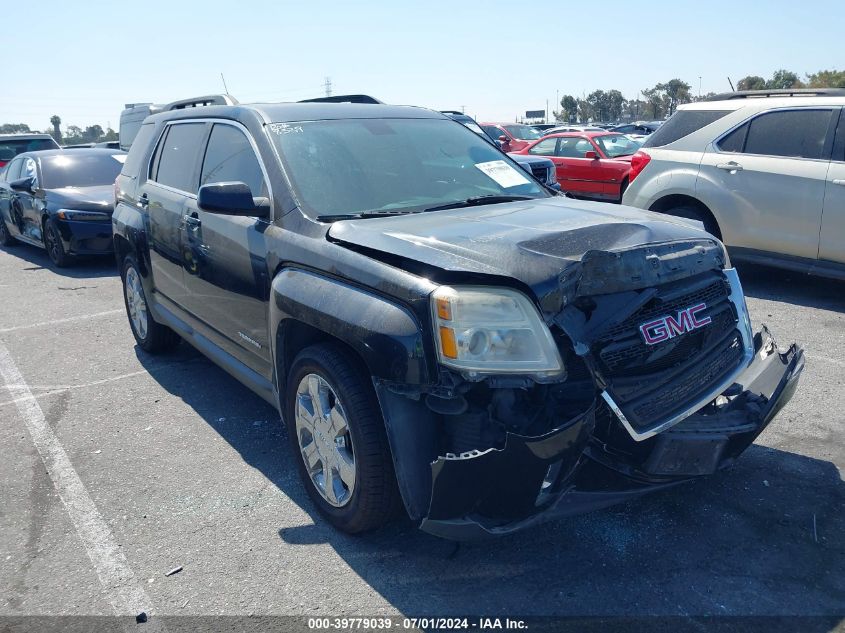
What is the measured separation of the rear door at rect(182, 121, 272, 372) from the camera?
375 cm

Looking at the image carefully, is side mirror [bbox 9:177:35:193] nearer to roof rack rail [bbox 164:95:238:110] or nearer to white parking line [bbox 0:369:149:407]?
roof rack rail [bbox 164:95:238:110]

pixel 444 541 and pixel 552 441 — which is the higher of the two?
pixel 552 441

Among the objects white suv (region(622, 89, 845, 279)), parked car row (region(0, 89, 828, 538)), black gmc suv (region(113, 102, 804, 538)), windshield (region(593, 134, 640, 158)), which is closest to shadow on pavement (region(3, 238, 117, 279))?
parked car row (region(0, 89, 828, 538))

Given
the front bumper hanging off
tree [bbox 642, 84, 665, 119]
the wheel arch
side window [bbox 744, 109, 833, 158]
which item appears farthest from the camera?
tree [bbox 642, 84, 665, 119]

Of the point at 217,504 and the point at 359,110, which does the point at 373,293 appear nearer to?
the point at 217,504

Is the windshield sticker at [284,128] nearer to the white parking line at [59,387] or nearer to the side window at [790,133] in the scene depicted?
the white parking line at [59,387]

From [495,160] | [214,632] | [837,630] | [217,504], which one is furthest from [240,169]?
[837,630]

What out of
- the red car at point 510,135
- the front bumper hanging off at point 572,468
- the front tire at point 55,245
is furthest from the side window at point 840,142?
the red car at point 510,135

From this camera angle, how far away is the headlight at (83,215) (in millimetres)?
9828

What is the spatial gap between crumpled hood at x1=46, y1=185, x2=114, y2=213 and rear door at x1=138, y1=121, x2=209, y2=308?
4963 millimetres

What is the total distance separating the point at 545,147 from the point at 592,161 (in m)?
1.33

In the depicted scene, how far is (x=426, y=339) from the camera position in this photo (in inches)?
105

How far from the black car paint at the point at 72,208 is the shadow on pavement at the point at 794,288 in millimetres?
7819

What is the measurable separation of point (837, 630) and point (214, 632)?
87.0 inches
